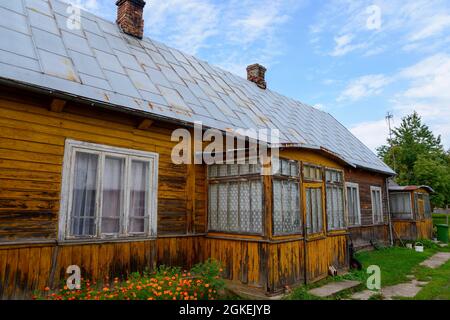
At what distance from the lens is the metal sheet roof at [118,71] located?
5434mm

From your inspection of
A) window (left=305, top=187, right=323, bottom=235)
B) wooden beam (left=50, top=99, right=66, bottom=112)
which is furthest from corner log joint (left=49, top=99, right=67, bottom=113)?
window (left=305, top=187, right=323, bottom=235)

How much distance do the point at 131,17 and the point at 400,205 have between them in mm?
15176

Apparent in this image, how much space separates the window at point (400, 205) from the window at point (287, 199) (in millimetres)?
11658

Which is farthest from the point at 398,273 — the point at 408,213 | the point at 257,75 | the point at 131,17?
the point at 131,17

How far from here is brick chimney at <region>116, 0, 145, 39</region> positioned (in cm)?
965

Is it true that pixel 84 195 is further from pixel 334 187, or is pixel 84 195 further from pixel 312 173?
pixel 334 187

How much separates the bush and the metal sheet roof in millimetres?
3063

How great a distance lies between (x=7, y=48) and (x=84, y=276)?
3.93 m

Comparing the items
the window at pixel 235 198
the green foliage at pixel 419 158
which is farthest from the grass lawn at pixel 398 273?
the green foliage at pixel 419 158

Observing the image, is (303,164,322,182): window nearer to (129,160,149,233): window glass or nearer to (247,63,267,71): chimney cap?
(129,160,149,233): window glass

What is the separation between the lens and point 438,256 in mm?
12773

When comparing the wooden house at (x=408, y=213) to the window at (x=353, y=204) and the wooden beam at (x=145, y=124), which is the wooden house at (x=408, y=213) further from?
the wooden beam at (x=145, y=124)

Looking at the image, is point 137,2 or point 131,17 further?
point 137,2

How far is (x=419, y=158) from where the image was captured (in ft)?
88.5
